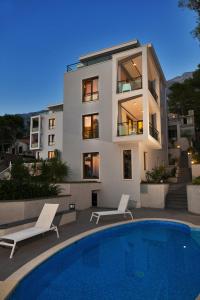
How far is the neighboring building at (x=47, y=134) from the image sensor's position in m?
38.7

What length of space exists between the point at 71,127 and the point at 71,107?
1756 mm

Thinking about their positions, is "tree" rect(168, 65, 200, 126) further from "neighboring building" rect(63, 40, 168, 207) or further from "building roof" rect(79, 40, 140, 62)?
"building roof" rect(79, 40, 140, 62)

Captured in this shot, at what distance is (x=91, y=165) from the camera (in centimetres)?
1925

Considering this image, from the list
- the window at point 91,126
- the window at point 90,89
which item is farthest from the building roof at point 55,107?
the window at point 91,126

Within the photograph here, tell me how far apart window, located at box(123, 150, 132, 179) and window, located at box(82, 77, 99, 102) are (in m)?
5.31

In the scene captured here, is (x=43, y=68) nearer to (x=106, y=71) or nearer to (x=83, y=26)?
(x=83, y=26)

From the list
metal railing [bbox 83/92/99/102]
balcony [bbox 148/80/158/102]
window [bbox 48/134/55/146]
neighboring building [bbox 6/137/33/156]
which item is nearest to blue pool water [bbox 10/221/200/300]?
metal railing [bbox 83/92/99/102]

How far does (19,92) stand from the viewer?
7262cm

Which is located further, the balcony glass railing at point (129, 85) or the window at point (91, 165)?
the window at point (91, 165)

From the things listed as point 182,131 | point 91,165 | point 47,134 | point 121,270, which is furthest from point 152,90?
point 47,134

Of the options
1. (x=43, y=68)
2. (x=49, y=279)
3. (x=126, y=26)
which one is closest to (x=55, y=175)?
(x=49, y=279)

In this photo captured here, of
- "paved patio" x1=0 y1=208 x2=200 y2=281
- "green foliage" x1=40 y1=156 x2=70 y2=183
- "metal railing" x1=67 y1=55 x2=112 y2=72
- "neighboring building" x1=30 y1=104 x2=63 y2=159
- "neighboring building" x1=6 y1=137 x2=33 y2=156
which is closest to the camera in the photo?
"paved patio" x1=0 y1=208 x2=200 y2=281

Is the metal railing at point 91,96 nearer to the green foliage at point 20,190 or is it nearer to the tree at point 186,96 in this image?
the green foliage at point 20,190

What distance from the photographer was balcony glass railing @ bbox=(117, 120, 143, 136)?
16938mm
